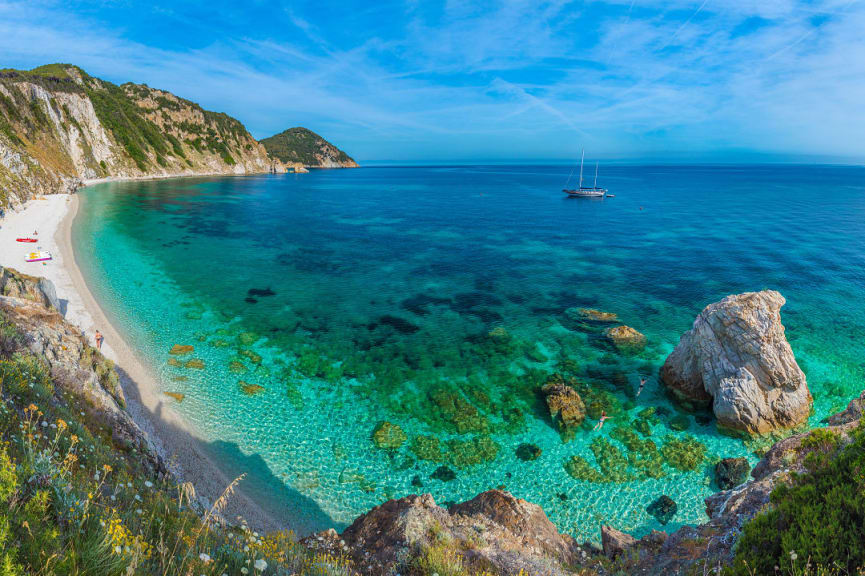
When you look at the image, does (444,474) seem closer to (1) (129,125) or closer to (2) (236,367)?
(2) (236,367)

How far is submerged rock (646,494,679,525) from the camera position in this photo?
589 inches

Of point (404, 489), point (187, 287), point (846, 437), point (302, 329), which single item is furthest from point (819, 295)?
point (187, 287)

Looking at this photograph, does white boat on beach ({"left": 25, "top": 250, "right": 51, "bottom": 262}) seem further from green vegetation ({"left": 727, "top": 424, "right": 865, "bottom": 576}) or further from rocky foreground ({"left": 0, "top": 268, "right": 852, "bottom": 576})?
green vegetation ({"left": 727, "top": 424, "right": 865, "bottom": 576})

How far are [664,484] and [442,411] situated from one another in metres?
10.2

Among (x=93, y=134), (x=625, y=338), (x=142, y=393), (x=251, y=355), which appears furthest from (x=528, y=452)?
(x=93, y=134)

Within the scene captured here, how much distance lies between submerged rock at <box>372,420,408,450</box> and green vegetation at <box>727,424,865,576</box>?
13587mm

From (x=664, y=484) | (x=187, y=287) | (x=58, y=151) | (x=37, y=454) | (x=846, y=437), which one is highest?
(x=58, y=151)

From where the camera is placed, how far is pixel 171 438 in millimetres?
17172

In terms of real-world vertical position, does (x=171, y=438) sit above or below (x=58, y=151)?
below

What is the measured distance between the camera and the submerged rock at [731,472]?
53.1ft

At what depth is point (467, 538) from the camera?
9312 mm

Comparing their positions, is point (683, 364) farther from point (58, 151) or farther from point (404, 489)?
point (58, 151)

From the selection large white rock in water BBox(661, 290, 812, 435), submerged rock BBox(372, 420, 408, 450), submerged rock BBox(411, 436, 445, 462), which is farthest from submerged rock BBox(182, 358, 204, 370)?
large white rock in water BBox(661, 290, 812, 435)

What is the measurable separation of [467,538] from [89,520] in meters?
7.31
